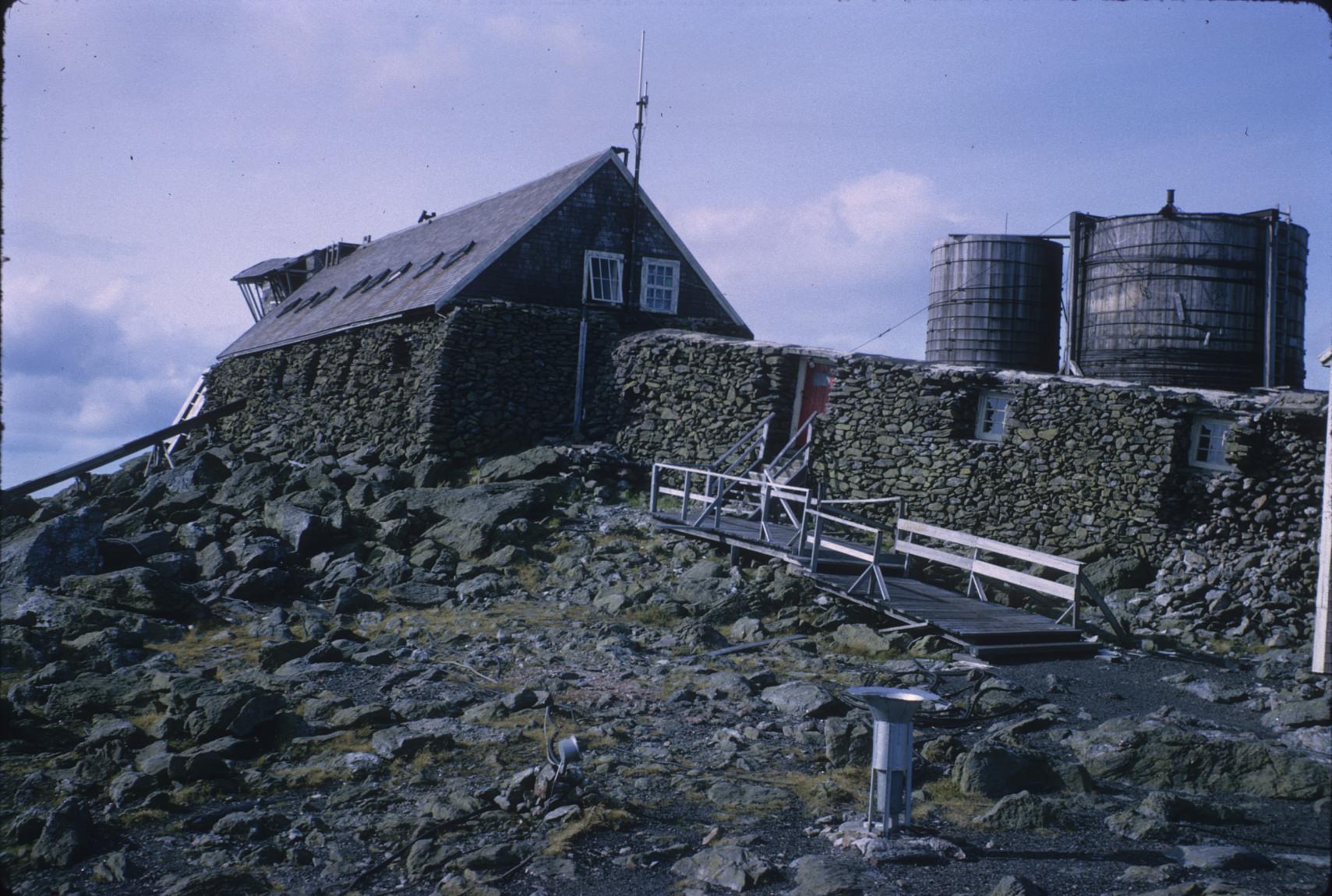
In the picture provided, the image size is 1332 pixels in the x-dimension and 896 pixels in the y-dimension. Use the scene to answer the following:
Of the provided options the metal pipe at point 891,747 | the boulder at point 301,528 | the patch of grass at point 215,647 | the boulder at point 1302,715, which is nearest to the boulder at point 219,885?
the metal pipe at point 891,747

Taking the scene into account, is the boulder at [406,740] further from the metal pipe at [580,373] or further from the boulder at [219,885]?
the metal pipe at [580,373]

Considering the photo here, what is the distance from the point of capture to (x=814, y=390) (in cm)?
1978

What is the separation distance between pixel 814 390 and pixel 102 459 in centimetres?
1648

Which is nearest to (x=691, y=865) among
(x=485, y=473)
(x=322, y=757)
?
(x=322, y=757)

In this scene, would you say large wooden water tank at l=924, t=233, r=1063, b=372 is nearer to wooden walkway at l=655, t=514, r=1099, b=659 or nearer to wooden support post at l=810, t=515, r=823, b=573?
wooden walkway at l=655, t=514, r=1099, b=659

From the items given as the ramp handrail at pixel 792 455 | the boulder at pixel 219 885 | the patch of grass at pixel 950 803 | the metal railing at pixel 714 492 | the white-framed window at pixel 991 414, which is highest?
the white-framed window at pixel 991 414

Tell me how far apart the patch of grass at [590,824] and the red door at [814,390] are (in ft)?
43.2

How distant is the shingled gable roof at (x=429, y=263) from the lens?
24.0 m

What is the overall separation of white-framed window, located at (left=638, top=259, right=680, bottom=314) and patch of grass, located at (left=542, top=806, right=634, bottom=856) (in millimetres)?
18731

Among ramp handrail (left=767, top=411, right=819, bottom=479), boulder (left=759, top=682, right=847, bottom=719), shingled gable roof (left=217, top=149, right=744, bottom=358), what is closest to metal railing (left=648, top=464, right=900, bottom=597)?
ramp handrail (left=767, top=411, right=819, bottom=479)

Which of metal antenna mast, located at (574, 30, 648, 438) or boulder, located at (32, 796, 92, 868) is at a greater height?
metal antenna mast, located at (574, 30, 648, 438)

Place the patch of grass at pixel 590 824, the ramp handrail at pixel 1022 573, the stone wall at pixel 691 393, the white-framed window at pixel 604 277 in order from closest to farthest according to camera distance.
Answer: the patch of grass at pixel 590 824 → the ramp handrail at pixel 1022 573 → the stone wall at pixel 691 393 → the white-framed window at pixel 604 277

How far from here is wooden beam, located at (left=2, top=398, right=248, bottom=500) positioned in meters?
20.8

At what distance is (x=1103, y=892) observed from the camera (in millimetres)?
6062
